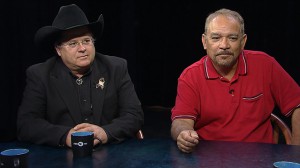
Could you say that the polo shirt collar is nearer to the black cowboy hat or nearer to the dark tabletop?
the dark tabletop

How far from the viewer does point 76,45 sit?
2439mm

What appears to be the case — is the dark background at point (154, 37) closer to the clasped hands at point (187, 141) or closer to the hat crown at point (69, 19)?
the hat crown at point (69, 19)

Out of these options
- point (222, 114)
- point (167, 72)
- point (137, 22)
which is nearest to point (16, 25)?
point (137, 22)

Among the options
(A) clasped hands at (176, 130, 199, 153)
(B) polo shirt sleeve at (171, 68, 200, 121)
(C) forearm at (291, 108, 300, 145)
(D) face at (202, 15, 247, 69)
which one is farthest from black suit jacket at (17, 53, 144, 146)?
(C) forearm at (291, 108, 300, 145)

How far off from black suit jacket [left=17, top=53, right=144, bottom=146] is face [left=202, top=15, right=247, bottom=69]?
540 millimetres

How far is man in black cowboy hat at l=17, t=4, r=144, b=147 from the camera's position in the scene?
2365mm

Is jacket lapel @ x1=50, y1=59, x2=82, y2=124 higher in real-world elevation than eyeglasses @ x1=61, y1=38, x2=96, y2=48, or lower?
lower

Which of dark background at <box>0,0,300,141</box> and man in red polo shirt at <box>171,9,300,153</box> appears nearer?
man in red polo shirt at <box>171,9,300,153</box>

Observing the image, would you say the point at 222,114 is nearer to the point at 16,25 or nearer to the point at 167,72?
the point at 16,25

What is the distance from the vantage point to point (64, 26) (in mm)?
2436

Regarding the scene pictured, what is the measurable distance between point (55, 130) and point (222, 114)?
3.07 feet

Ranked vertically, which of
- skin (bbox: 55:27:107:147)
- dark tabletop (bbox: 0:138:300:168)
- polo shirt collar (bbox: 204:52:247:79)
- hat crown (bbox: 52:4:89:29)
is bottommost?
dark tabletop (bbox: 0:138:300:168)

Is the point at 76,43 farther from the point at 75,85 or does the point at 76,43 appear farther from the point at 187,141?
the point at 187,141

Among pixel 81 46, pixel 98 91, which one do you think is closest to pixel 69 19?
pixel 81 46
